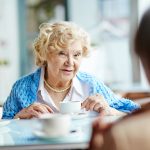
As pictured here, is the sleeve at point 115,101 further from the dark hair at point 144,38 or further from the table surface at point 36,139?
the dark hair at point 144,38

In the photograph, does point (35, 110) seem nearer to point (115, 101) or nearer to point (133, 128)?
point (115, 101)

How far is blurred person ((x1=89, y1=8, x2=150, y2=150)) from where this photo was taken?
0.93 m

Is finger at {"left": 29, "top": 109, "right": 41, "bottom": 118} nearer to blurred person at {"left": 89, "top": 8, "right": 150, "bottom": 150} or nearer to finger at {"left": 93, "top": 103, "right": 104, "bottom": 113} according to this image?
finger at {"left": 93, "top": 103, "right": 104, "bottom": 113}

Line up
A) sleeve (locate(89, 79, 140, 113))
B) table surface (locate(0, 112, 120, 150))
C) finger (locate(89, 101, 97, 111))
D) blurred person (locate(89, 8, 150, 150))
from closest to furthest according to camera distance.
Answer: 1. blurred person (locate(89, 8, 150, 150))
2. table surface (locate(0, 112, 120, 150))
3. finger (locate(89, 101, 97, 111))
4. sleeve (locate(89, 79, 140, 113))

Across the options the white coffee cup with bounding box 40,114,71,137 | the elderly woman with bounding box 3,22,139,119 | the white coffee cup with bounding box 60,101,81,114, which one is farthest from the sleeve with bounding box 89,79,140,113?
the white coffee cup with bounding box 40,114,71,137

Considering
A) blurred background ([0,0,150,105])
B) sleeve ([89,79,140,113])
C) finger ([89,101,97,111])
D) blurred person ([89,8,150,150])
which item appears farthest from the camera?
blurred background ([0,0,150,105])

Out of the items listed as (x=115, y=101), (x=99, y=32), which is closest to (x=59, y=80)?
(x=115, y=101)

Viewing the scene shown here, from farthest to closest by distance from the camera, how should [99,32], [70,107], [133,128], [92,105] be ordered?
[99,32] < [92,105] < [70,107] < [133,128]

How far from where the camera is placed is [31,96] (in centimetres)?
241

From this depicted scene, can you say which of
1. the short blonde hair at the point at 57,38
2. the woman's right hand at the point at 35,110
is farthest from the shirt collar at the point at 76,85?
the woman's right hand at the point at 35,110

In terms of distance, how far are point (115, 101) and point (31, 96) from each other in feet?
1.57

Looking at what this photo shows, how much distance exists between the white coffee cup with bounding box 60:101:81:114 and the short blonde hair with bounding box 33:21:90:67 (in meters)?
0.46

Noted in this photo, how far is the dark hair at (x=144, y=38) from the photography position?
96cm

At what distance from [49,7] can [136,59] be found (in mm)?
4989
